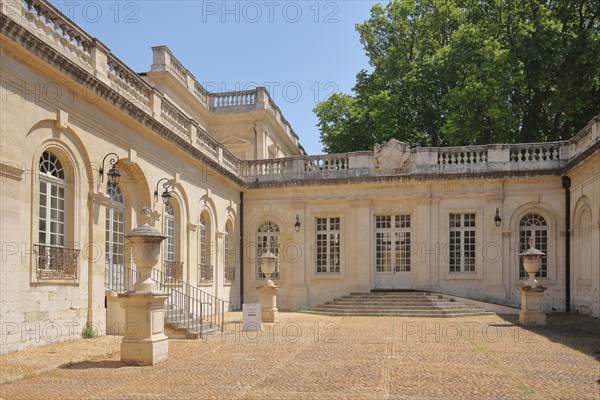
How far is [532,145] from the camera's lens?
19.9m

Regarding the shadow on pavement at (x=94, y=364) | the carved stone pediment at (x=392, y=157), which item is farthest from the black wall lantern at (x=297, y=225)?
the shadow on pavement at (x=94, y=364)

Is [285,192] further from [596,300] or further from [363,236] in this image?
[596,300]

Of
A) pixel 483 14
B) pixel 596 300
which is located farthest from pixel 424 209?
pixel 483 14

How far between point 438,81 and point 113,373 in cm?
2006

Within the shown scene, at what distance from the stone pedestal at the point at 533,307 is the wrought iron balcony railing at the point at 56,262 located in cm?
1058

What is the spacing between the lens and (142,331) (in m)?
9.24

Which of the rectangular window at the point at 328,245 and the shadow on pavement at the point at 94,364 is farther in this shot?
the rectangular window at the point at 328,245

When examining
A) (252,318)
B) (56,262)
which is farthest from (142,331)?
(252,318)

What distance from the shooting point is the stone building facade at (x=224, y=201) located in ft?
34.0

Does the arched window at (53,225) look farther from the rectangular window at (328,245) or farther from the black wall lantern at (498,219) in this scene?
the black wall lantern at (498,219)

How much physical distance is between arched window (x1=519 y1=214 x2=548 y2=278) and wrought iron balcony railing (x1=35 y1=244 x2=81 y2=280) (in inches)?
561

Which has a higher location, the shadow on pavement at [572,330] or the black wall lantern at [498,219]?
the black wall lantern at [498,219]

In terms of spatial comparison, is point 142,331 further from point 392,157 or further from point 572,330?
point 392,157

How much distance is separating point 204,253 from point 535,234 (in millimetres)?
10731
